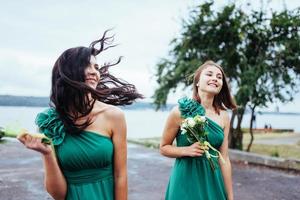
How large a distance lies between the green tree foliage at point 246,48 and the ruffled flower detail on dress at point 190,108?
8.36 metres

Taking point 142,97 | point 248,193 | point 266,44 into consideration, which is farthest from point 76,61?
point 266,44

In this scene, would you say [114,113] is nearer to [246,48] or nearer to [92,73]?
[92,73]

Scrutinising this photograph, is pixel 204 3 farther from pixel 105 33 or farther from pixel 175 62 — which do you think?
pixel 105 33

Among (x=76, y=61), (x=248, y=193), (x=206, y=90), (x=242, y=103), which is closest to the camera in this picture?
(x=76, y=61)

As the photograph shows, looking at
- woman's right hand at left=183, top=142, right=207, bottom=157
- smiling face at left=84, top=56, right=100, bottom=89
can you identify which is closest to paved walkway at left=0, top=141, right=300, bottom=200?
woman's right hand at left=183, top=142, right=207, bottom=157

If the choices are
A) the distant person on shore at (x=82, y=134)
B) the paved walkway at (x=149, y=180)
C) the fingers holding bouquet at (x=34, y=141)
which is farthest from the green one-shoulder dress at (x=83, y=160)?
the paved walkway at (x=149, y=180)

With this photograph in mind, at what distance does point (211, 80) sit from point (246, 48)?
9463mm

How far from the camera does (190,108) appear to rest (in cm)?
398

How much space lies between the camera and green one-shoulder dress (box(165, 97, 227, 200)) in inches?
153

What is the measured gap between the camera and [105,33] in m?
2.96

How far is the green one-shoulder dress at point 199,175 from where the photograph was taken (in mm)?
3877

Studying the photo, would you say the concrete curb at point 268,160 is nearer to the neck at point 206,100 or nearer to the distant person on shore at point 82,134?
the neck at point 206,100

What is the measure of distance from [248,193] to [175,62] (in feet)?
20.7

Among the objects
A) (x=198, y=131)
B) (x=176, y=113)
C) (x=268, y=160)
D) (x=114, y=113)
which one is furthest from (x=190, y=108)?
(x=268, y=160)
